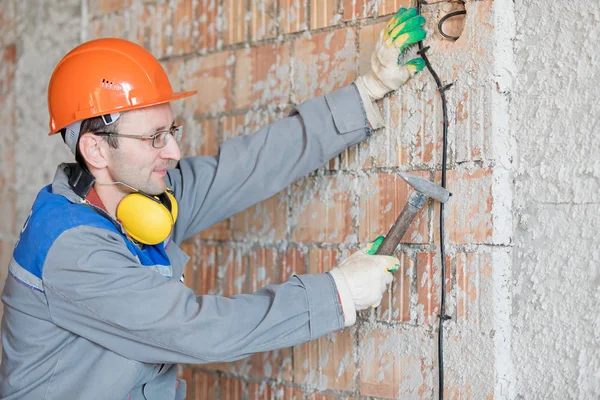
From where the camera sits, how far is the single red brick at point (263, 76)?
2.27 metres

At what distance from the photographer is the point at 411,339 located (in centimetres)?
193

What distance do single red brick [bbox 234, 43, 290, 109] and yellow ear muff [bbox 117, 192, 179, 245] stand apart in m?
0.63

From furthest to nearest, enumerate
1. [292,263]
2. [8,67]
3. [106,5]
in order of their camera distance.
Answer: [8,67] < [106,5] < [292,263]

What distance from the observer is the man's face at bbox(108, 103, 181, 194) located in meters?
1.94

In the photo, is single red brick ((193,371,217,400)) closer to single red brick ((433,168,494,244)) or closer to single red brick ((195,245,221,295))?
single red brick ((195,245,221,295))

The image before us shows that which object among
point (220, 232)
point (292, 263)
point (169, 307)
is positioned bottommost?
point (169, 307)

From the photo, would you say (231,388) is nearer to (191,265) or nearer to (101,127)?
(191,265)

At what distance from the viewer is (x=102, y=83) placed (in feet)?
6.24

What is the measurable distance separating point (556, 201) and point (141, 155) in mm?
1151

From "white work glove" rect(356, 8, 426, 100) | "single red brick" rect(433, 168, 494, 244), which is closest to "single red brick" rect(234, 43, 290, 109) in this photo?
"white work glove" rect(356, 8, 426, 100)

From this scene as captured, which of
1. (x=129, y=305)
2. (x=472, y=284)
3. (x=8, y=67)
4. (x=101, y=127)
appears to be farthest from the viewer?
(x=8, y=67)

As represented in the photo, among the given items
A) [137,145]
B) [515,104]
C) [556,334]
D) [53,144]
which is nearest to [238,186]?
[137,145]

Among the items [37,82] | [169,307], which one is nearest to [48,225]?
[169,307]

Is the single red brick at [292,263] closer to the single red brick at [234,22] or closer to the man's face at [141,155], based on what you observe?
the man's face at [141,155]
